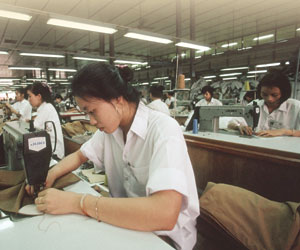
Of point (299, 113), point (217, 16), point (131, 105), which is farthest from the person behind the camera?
point (217, 16)

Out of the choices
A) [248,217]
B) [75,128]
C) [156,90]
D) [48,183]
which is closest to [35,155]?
[48,183]

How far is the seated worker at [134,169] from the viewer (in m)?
0.73

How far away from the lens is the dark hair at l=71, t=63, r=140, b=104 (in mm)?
873

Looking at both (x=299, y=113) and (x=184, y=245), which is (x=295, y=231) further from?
(x=299, y=113)

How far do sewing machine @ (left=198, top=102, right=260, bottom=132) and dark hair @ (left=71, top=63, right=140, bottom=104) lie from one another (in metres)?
1.66

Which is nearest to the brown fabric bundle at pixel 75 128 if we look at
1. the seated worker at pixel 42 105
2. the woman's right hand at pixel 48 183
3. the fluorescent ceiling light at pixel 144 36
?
the seated worker at pixel 42 105

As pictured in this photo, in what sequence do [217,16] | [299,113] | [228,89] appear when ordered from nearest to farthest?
[299,113]
[217,16]
[228,89]

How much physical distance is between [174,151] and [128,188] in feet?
1.40

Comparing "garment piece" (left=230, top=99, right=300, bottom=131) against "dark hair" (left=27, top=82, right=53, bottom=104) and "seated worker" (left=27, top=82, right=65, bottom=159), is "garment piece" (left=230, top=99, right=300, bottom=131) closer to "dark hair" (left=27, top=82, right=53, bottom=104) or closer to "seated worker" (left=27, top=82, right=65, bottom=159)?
"seated worker" (left=27, top=82, right=65, bottom=159)

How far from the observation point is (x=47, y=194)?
2.76ft

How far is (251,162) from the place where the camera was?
195 cm

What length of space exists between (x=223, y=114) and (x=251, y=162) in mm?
616

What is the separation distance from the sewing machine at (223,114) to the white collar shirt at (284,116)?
409 millimetres

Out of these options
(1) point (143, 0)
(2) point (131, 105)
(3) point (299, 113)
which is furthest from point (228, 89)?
(2) point (131, 105)
